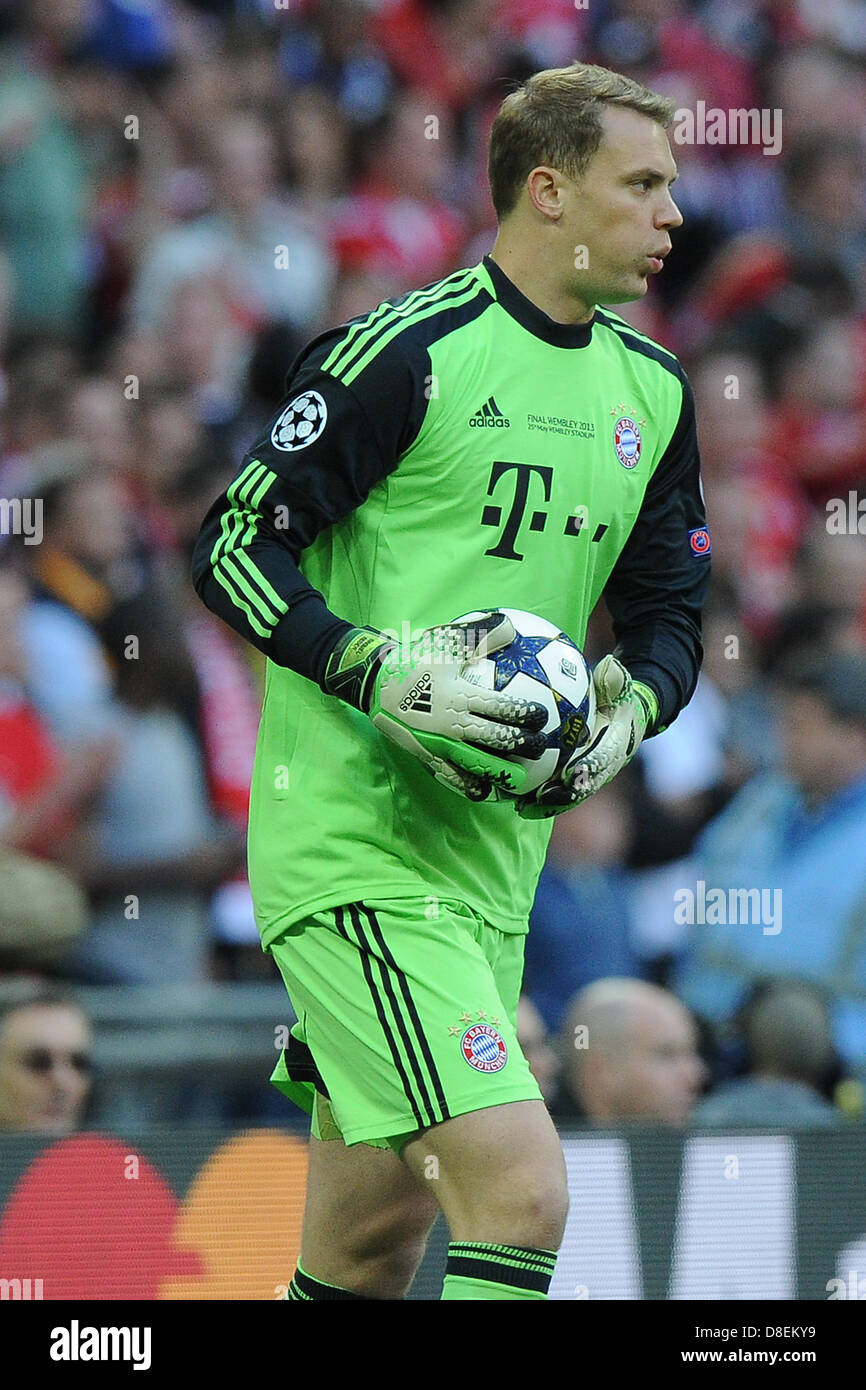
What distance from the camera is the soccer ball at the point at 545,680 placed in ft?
10.0

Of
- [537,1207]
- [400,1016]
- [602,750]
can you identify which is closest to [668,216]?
[602,750]

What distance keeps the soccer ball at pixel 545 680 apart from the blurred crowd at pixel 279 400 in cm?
241

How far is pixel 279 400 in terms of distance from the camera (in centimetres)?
719

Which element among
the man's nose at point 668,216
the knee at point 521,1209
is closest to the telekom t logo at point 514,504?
the man's nose at point 668,216

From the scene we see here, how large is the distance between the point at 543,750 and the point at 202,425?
453cm

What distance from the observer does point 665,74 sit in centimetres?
950

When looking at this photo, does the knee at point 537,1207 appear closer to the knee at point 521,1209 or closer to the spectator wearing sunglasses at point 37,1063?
the knee at point 521,1209

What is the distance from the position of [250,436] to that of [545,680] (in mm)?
4521

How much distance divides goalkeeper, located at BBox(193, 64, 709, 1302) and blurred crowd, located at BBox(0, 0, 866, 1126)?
2079 mm

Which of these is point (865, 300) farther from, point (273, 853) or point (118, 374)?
point (273, 853)

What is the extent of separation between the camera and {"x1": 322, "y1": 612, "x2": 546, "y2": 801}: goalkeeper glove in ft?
9.95

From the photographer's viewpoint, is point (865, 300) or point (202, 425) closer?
point (202, 425)

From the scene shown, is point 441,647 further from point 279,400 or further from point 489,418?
point 279,400
